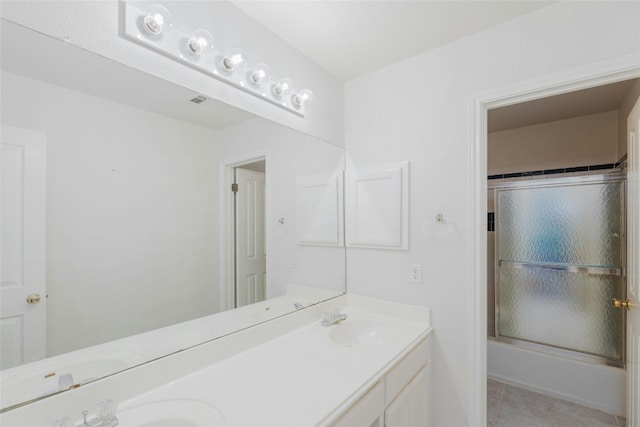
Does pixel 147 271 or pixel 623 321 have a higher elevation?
pixel 147 271

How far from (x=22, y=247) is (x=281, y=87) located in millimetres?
1219

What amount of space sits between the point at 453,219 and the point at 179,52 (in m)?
1.50

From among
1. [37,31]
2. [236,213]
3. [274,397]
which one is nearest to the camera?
[37,31]

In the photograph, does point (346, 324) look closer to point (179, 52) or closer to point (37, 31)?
point (179, 52)

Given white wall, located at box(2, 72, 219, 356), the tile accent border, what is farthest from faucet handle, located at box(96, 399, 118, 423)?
the tile accent border

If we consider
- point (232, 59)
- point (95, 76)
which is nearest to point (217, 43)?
point (232, 59)

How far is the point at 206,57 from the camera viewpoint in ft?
3.92

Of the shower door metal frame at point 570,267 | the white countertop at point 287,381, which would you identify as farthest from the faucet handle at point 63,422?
the shower door metal frame at point 570,267

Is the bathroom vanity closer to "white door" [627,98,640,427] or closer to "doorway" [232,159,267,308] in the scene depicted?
"doorway" [232,159,267,308]

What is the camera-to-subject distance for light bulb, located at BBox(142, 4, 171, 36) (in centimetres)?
100

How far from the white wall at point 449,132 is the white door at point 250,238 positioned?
0.73m

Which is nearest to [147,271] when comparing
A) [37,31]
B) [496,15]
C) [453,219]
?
[37,31]

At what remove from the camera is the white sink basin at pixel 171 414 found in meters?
0.85

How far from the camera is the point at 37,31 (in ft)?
2.67
